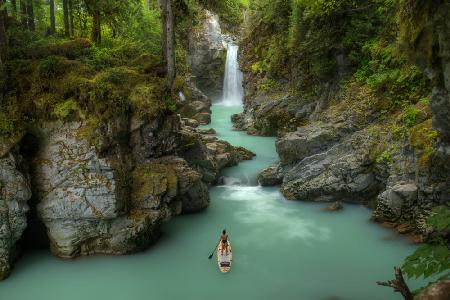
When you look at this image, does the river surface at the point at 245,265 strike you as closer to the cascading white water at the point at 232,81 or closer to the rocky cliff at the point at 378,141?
the rocky cliff at the point at 378,141

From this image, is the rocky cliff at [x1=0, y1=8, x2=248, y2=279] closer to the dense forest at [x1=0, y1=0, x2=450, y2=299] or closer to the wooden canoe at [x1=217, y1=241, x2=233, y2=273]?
the dense forest at [x1=0, y1=0, x2=450, y2=299]

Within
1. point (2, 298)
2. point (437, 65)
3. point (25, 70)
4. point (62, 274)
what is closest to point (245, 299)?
point (62, 274)

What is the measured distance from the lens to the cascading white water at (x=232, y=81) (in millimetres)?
42000

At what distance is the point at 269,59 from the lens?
100 feet

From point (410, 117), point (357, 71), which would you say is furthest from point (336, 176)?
point (357, 71)

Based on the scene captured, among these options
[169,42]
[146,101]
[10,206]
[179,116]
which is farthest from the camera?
[179,116]

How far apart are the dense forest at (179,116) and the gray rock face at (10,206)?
63 mm

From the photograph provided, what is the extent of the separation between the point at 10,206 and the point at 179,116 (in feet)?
25.2

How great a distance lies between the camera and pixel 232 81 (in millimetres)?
42281

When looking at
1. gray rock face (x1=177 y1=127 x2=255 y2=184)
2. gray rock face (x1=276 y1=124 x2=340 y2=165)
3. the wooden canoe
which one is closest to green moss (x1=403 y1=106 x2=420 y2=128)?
gray rock face (x1=276 y1=124 x2=340 y2=165)

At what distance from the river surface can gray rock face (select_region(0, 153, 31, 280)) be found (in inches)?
33.7

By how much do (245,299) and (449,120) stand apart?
22.9 feet

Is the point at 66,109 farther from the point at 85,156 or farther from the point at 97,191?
the point at 97,191

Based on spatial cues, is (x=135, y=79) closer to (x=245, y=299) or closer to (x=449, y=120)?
(x=245, y=299)
